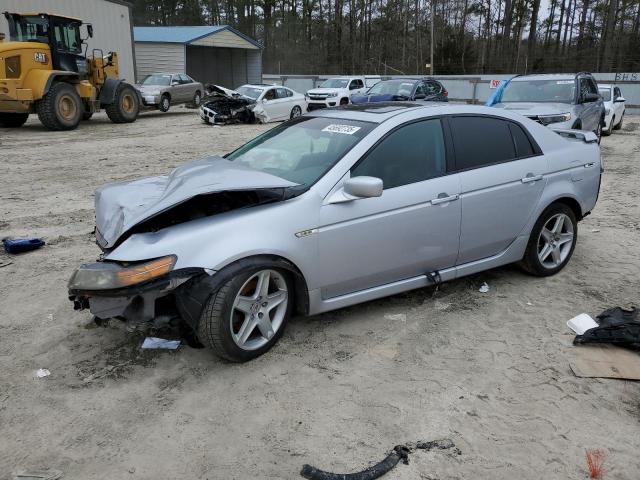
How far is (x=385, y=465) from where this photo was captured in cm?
254

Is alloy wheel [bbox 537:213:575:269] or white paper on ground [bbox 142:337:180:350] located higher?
alloy wheel [bbox 537:213:575:269]

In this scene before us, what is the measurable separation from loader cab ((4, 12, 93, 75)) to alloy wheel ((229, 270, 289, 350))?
14.9 meters

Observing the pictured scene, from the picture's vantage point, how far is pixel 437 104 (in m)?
4.43

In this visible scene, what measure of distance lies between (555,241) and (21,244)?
17.2ft

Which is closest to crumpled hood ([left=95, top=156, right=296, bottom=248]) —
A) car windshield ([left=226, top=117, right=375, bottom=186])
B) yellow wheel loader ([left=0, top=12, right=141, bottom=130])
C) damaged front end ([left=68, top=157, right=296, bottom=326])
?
damaged front end ([left=68, top=157, right=296, bottom=326])

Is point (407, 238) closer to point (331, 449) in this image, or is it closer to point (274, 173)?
point (274, 173)

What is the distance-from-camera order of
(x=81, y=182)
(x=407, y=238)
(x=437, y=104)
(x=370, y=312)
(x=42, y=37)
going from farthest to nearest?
(x=42, y=37)
(x=81, y=182)
(x=437, y=104)
(x=370, y=312)
(x=407, y=238)

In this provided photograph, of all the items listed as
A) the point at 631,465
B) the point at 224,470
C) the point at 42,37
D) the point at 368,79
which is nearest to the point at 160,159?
the point at 42,37

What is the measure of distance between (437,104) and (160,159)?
8.29m

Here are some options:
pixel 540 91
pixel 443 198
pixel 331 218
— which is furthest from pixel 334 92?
pixel 331 218

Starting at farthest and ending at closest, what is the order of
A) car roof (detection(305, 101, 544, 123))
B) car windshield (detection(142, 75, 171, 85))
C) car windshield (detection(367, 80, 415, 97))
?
car windshield (detection(142, 75, 171, 85)) → car windshield (detection(367, 80, 415, 97)) → car roof (detection(305, 101, 544, 123))

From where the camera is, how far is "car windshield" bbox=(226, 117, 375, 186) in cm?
378

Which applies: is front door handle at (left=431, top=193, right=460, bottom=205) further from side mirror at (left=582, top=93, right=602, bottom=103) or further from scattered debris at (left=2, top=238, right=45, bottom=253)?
side mirror at (left=582, top=93, right=602, bottom=103)

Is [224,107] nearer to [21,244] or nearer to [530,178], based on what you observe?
[21,244]
